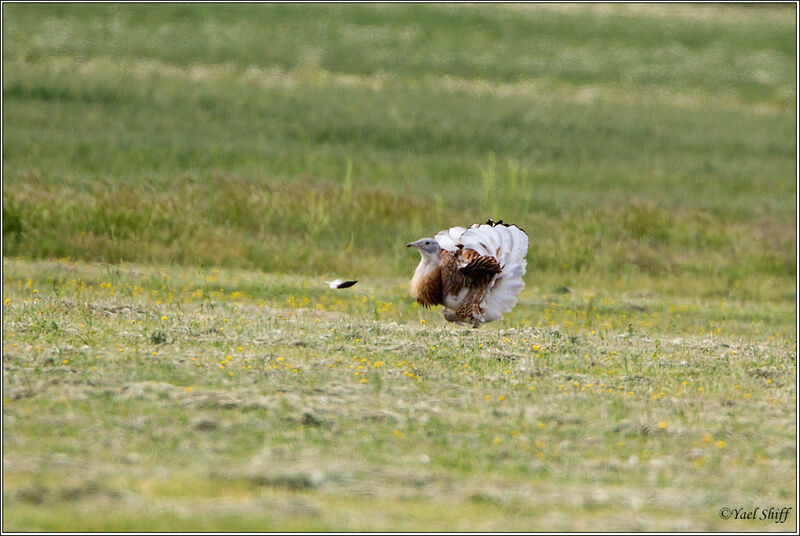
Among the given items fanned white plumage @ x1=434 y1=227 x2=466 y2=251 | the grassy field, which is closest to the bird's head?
fanned white plumage @ x1=434 y1=227 x2=466 y2=251

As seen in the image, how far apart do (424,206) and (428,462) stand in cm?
1345

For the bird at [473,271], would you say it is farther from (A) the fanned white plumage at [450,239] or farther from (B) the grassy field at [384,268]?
(B) the grassy field at [384,268]

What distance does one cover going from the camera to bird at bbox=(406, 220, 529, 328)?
12586 mm

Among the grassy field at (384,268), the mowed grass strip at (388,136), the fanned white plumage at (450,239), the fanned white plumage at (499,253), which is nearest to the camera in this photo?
the grassy field at (384,268)

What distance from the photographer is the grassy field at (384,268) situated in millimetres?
7836

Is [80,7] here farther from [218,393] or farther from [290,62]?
[218,393]

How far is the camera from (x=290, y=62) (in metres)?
36.3

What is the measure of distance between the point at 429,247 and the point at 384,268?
6.73m

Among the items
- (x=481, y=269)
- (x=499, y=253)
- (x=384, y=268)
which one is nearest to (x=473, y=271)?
(x=481, y=269)

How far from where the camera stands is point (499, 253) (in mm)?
12703

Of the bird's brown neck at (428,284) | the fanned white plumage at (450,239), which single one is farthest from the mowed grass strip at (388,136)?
the bird's brown neck at (428,284)

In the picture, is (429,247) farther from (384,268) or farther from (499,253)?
(384,268)

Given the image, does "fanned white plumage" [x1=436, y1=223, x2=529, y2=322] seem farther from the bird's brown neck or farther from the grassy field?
the grassy field

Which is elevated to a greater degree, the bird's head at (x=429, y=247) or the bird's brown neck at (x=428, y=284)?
the bird's head at (x=429, y=247)
